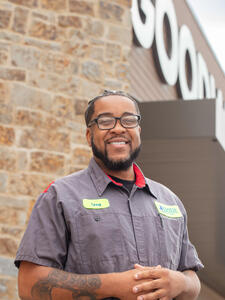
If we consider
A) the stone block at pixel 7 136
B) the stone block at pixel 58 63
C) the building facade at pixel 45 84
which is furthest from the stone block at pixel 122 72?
the stone block at pixel 7 136

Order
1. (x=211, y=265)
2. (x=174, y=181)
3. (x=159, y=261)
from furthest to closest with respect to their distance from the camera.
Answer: (x=211, y=265) → (x=174, y=181) → (x=159, y=261)

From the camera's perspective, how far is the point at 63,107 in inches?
213

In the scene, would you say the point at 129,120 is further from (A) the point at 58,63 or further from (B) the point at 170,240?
(A) the point at 58,63

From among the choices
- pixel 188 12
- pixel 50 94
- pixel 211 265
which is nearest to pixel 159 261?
pixel 50 94

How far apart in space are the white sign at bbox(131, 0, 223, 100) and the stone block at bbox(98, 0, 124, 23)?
0.79 meters

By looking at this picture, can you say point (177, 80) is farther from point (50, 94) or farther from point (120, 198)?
point (120, 198)

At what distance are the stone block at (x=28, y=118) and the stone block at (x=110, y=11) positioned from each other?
145 centimetres

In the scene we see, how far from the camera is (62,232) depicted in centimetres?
195

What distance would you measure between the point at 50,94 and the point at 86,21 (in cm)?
97

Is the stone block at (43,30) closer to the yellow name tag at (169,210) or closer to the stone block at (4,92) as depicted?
the stone block at (4,92)

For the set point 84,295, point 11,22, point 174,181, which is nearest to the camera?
point 84,295

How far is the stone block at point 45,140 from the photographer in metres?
5.12

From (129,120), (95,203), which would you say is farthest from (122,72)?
Answer: (95,203)

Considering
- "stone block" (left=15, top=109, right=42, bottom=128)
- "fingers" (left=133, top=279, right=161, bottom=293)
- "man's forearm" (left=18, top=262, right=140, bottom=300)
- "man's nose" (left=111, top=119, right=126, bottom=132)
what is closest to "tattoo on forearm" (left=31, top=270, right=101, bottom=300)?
"man's forearm" (left=18, top=262, right=140, bottom=300)
